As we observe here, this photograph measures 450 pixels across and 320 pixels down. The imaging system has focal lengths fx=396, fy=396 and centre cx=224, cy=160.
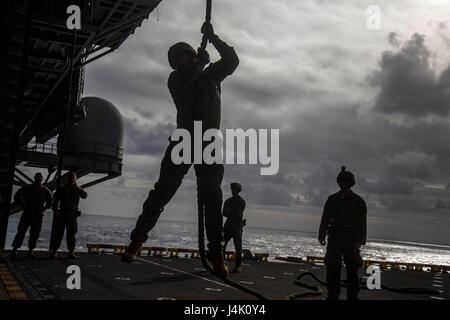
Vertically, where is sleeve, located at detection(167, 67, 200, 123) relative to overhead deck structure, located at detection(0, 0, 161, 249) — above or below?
below

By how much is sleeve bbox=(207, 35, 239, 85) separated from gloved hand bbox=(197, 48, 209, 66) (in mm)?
87

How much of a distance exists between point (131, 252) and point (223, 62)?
142 centimetres

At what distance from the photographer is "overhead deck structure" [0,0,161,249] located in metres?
5.00

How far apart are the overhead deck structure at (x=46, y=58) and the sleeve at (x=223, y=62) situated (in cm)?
266

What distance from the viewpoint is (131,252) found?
2.64 m

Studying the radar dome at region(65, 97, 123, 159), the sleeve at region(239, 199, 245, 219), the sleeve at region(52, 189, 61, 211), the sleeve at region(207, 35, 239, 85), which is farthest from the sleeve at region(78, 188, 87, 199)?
the radar dome at region(65, 97, 123, 159)

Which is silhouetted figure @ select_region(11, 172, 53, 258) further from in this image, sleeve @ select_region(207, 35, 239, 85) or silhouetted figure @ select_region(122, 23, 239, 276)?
sleeve @ select_region(207, 35, 239, 85)

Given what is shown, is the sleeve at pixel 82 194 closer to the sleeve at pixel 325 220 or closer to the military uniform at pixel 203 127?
the sleeve at pixel 325 220

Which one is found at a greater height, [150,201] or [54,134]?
[54,134]

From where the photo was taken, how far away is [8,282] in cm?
591

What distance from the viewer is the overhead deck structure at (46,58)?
4996mm

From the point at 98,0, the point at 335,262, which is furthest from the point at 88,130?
the point at 335,262
